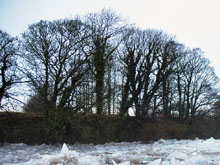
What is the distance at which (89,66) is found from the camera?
1361 centimetres

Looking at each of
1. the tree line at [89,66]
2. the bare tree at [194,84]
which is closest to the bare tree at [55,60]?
the tree line at [89,66]

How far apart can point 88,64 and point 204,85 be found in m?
13.7

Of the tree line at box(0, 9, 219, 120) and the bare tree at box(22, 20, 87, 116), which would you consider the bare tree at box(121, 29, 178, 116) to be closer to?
the tree line at box(0, 9, 219, 120)

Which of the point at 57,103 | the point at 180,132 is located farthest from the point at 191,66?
the point at 57,103

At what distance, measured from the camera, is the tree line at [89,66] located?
479 inches

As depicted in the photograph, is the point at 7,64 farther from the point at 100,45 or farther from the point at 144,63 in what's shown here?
the point at 144,63

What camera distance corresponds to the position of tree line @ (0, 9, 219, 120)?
1216 centimetres

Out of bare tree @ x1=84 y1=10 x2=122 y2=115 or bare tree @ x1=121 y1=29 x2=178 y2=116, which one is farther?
bare tree @ x1=121 y1=29 x2=178 y2=116

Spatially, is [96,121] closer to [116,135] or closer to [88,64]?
[116,135]

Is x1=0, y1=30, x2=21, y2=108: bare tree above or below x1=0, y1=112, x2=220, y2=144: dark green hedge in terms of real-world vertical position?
above

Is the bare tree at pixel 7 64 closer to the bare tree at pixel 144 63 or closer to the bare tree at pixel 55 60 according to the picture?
the bare tree at pixel 55 60

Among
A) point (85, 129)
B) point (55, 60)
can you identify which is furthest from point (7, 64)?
point (85, 129)

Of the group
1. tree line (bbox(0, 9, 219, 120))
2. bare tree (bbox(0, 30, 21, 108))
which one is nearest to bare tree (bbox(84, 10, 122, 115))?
tree line (bbox(0, 9, 219, 120))

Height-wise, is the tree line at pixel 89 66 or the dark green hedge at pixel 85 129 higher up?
the tree line at pixel 89 66
